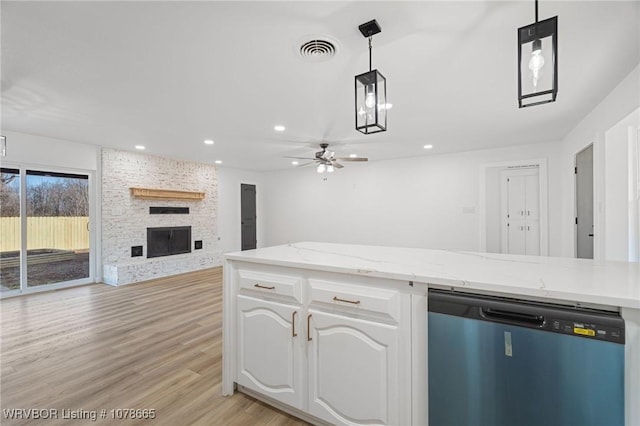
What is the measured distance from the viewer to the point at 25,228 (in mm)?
4371

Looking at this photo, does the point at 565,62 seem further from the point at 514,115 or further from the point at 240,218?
the point at 240,218

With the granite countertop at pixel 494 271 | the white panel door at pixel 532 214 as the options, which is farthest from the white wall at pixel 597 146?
the granite countertop at pixel 494 271

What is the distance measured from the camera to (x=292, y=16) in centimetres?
171

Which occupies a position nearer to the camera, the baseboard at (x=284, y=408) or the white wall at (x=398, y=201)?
the baseboard at (x=284, y=408)

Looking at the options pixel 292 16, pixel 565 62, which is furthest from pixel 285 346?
pixel 565 62

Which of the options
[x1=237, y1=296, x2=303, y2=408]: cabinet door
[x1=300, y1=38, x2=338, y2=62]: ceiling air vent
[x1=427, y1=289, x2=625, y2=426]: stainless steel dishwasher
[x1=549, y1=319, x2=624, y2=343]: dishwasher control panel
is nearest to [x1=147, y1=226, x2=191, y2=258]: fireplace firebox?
[x1=237, y1=296, x2=303, y2=408]: cabinet door

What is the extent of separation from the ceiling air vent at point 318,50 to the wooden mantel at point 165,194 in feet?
15.4

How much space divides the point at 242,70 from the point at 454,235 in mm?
5037

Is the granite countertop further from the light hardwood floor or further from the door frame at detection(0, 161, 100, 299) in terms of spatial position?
the door frame at detection(0, 161, 100, 299)

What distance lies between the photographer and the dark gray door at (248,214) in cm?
784

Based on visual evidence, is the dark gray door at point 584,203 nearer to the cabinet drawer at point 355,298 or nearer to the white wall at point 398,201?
the white wall at point 398,201

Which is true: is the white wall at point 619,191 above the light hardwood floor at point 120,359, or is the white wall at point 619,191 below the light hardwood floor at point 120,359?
above

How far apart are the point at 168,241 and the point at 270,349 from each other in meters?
5.12

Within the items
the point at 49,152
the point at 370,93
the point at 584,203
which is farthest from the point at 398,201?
the point at 49,152
